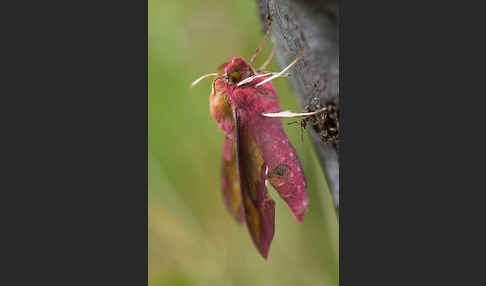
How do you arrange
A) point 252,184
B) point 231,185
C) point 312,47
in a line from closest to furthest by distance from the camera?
1. point 252,184
2. point 312,47
3. point 231,185

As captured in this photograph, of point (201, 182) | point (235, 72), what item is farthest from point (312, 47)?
point (201, 182)

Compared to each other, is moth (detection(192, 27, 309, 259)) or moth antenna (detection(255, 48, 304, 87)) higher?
moth antenna (detection(255, 48, 304, 87))

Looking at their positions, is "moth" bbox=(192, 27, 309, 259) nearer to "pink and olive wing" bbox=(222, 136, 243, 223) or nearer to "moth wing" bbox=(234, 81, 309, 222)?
"moth wing" bbox=(234, 81, 309, 222)

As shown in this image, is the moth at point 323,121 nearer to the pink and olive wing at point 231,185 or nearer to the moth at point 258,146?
the moth at point 258,146

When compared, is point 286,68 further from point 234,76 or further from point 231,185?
point 231,185

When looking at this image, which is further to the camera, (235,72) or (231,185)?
(231,185)

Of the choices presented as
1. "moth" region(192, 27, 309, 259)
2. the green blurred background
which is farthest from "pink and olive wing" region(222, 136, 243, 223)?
"moth" region(192, 27, 309, 259)
